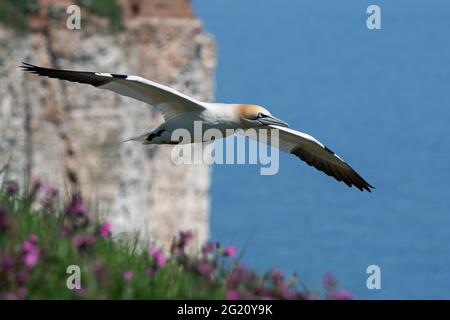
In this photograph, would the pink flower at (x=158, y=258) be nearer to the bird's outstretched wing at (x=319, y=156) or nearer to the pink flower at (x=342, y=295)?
the pink flower at (x=342, y=295)

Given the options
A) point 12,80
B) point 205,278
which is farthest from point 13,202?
point 12,80

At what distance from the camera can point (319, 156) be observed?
445 inches

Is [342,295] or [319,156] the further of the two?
[319,156]

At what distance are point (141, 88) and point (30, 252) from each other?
3.82m

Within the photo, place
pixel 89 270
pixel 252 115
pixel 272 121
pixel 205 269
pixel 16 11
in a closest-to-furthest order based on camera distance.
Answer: pixel 89 270
pixel 205 269
pixel 252 115
pixel 272 121
pixel 16 11

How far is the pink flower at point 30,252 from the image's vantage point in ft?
20.9

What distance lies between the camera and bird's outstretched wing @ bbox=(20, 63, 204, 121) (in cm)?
961

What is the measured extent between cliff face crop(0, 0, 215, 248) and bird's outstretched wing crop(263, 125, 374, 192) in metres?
14.2

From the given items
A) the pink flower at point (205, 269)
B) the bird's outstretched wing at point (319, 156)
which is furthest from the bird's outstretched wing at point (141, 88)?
the pink flower at point (205, 269)

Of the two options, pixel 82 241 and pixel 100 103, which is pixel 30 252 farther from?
pixel 100 103

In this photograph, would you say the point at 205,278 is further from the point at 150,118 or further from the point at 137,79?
the point at 150,118

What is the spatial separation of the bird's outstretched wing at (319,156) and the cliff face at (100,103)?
14.2m

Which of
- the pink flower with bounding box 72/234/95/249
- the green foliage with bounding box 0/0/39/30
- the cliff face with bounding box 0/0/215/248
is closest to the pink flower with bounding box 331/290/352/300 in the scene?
the pink flower with bounding box 72/234/95/249

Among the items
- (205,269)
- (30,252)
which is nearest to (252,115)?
(205,269)
